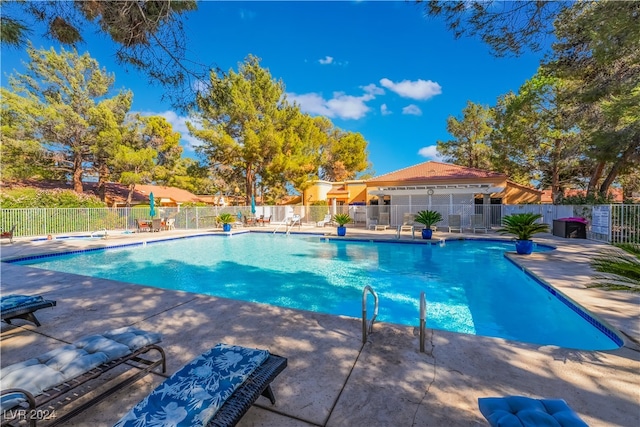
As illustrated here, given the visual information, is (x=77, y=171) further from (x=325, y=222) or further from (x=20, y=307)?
(x=20, y=307)

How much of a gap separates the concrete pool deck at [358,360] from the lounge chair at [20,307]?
0.80 ft

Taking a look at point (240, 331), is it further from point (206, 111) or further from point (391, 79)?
point (391, 79)

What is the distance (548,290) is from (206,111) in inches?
316

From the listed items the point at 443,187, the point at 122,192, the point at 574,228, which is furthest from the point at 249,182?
the point at 574,228

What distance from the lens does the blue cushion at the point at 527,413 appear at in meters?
1.58

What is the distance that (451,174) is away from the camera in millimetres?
20781

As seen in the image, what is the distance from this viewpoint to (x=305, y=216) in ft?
84.9

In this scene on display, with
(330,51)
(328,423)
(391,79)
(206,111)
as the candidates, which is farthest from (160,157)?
(328,423)

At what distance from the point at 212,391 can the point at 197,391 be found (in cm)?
10

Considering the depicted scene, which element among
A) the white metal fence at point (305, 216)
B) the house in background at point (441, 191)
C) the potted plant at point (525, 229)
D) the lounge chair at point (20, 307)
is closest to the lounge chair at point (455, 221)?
the white metal fence at point (305, 216)

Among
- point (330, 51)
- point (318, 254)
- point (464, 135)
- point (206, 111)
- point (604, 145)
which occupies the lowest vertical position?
point (318, 254)

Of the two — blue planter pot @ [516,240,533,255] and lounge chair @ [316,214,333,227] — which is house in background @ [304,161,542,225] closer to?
lounge chair @ [316,214,333,227]

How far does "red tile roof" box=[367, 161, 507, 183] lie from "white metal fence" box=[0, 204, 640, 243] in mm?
2099

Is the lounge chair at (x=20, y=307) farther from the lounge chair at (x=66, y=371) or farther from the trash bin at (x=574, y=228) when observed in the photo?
the trash bin at (x=574, y=228)
